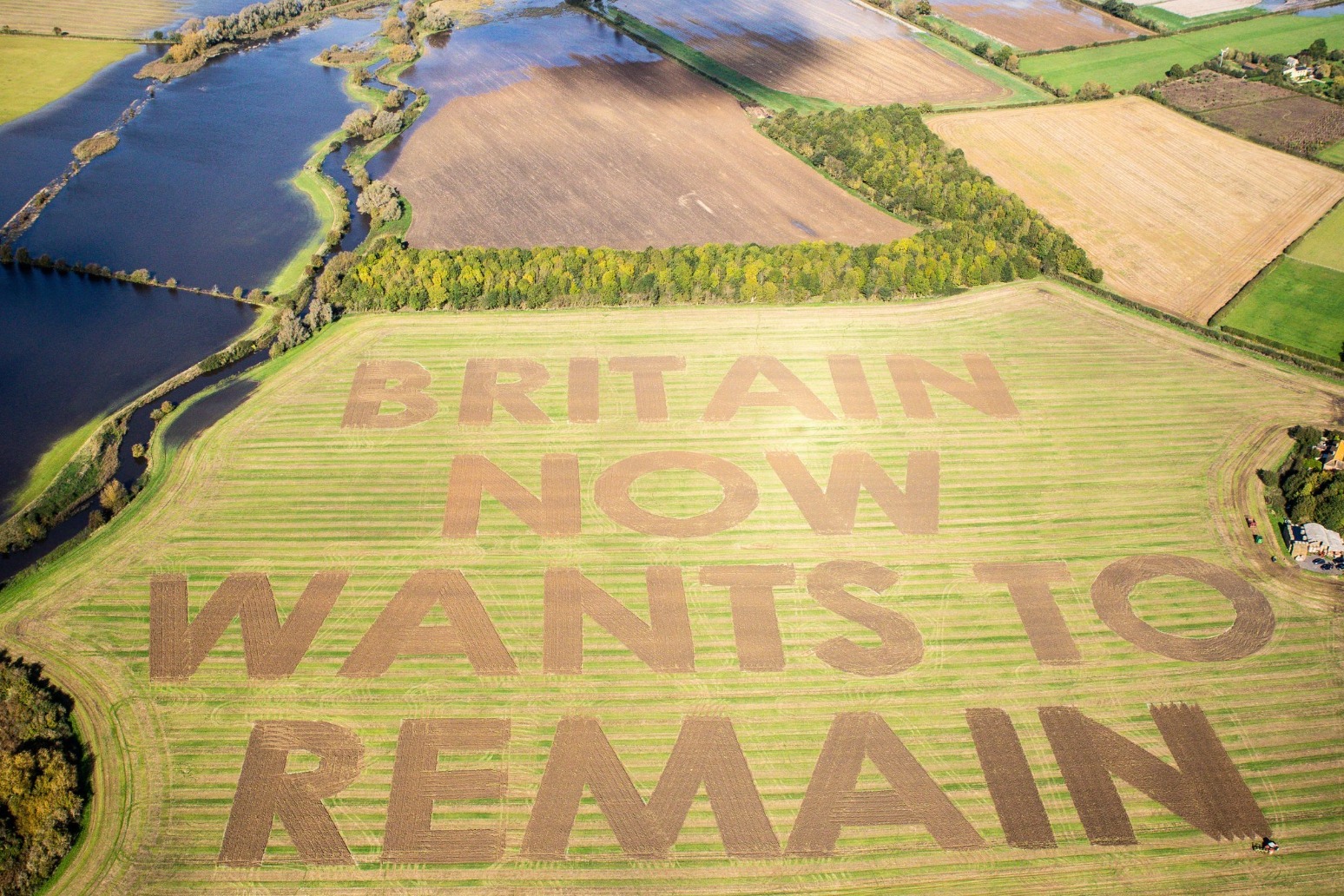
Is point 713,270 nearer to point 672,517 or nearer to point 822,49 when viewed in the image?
point 672,517

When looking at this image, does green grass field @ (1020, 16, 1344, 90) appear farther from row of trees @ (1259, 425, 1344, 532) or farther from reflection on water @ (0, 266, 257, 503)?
reflection on water @ (0, 266, 257, 503)

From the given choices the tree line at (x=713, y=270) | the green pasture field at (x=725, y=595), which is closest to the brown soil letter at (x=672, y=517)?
the green pasture field at (x=725, y=595)

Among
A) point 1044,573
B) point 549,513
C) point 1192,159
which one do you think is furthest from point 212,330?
point 1192,159

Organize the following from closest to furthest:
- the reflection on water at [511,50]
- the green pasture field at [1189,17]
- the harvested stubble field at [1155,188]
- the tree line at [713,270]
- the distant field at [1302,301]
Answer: the distant field at [1302,301] → the tree line at [713,270] → the harvested stubble field at [1155,188] → the reflection on water at [511,50] → the green pasture field at [1189,17]

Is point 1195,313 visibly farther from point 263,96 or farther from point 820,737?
point 263,96

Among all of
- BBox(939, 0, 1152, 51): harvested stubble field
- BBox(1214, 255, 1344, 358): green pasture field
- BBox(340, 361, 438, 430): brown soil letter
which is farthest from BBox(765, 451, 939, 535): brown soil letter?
BBox(939, 0, 1152, 51): harvested stubble field

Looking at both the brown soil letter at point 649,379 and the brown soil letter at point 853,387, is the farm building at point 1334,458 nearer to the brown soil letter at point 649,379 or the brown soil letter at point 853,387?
the brown soil letter at point 853,387
